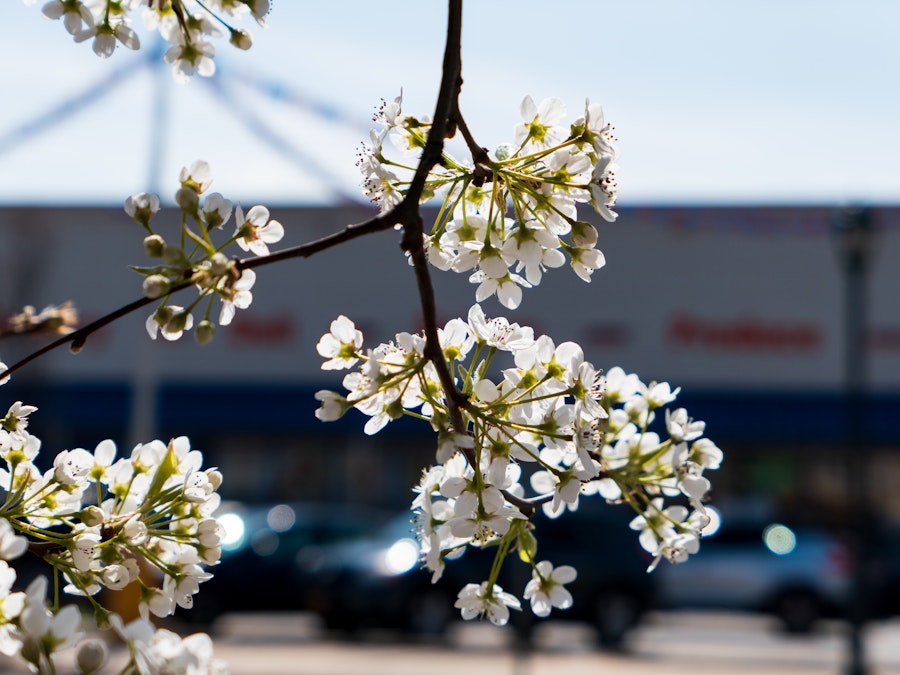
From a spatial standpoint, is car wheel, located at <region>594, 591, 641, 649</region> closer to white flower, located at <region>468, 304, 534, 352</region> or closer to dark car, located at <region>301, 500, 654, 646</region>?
dark car, located at <region>301, 500, 654, 646</region>

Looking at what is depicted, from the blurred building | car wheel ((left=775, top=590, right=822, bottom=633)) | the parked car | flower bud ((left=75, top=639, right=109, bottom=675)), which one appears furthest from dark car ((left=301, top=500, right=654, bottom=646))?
flower bud ((left=75, top=639, right=109, bottom=675))

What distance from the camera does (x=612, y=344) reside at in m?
23.1

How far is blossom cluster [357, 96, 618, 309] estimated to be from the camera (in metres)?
1.65

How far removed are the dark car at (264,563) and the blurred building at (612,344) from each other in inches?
272

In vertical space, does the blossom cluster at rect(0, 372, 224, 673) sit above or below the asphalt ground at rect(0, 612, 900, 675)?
above

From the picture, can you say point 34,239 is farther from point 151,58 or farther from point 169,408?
point 151,58

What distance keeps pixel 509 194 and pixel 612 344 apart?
2151 centimetres

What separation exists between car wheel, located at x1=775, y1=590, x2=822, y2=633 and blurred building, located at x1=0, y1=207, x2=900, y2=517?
7155 mm

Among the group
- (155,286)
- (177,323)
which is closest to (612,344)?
(177,323)

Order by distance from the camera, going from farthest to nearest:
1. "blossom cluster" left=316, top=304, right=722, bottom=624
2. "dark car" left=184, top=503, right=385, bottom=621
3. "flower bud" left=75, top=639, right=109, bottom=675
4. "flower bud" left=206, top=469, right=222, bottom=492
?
1. "dark car" left=184, top=503, right=385, bottom=621
2. "flower bud" left=206, top=469, right=222, bottom=492
3. "blossom cluster" left=316, top=304, right=722, bottom=624
4. "flower bud" left=75, top=639, right=109, bottom=675

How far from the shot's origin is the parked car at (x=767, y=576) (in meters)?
15.5

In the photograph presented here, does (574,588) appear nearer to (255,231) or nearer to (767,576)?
(767,576)

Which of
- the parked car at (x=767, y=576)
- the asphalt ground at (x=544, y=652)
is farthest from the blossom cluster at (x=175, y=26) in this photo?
the parked car at (x=767, y=576)

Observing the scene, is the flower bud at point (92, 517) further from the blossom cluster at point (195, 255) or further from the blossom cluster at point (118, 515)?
the blossom cluster at point (195, 255)
